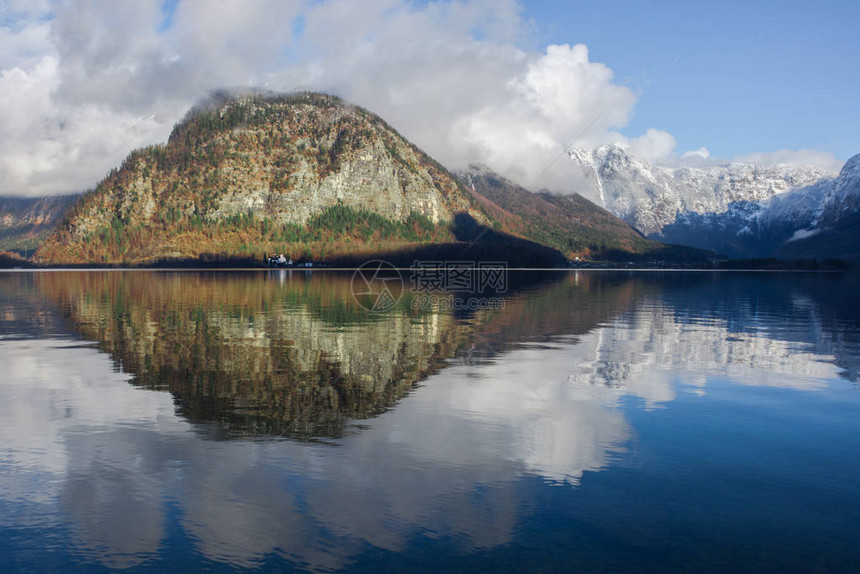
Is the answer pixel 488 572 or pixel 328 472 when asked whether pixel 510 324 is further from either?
pixel 488 572

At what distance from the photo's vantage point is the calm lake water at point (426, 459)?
494 inches

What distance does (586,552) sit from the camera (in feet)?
40.3

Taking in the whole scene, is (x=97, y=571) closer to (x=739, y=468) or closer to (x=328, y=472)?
(x=328, y=472)

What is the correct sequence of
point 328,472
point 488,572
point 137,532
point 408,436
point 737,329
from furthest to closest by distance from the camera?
point 737,329 → point 408,436 → point 328,472 → point 137,532 → point 488,572

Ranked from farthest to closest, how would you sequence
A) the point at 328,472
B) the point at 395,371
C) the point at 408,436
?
the point at 395,371 < the point at 408,436 < the point at 328,472

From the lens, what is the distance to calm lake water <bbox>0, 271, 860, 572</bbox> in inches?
494

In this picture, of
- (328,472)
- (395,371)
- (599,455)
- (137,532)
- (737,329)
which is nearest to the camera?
(137,532)

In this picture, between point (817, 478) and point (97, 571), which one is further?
point (817, 478)

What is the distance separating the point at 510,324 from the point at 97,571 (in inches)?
1751

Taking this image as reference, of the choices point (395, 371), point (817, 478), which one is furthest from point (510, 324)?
point (817, 478)

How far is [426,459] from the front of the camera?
57.1 feet

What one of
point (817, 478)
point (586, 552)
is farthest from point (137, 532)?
point (817, 478)

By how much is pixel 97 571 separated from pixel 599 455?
13200 mm

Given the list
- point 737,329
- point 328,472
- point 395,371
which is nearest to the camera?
point 328,472
